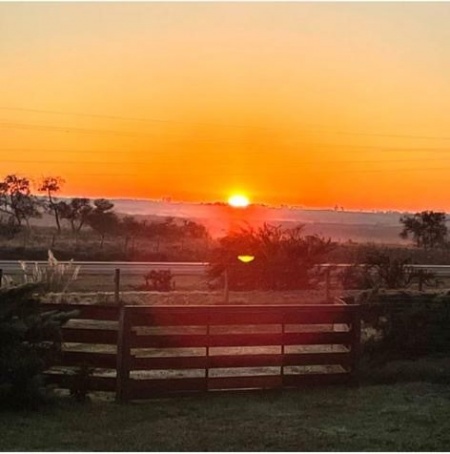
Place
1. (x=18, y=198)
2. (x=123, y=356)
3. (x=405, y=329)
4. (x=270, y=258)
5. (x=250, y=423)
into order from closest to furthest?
1. (x=250, y=423)
2. (x=123, y=356)
3. (x=405, y=329)
4. (x=270, y=258)
5. (x=18, y=198)

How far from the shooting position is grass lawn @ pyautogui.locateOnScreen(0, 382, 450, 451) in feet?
25.0

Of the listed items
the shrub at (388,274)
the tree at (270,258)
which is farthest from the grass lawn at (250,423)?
the tree at (270,258)

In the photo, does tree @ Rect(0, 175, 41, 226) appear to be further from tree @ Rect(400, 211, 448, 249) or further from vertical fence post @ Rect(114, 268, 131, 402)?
vertical fence post @ Rect(114, 268, 131, 402)

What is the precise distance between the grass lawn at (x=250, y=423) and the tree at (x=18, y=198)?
154 feet

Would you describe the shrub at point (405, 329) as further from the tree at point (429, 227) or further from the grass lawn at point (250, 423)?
the tree at point (429, 227)

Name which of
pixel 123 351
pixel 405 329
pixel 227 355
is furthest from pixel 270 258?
pixel 123 351

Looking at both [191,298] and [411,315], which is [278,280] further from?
[411,315]

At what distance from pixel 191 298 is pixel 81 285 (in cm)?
616

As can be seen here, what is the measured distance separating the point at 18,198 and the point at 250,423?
48.8 metres

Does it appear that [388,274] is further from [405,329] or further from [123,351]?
[123,351]

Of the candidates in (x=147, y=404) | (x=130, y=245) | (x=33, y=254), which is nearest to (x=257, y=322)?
(x=147, y=404)

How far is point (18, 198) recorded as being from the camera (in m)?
55.1

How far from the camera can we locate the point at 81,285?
2598 centimetres

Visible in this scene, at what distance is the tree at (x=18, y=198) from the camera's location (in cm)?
5522
